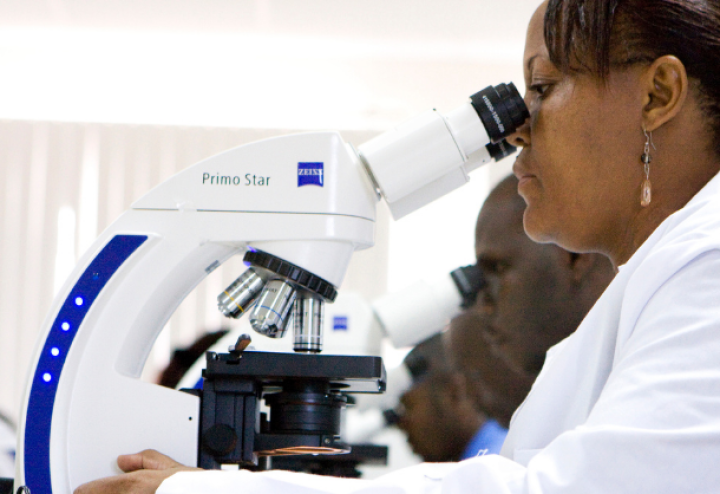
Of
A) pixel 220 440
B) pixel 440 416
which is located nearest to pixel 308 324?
pixel 220 440

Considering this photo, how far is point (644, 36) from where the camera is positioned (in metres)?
0.83

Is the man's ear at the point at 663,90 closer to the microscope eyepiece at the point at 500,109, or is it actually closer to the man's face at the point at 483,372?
the microscope eyepiece at the point at 500,109

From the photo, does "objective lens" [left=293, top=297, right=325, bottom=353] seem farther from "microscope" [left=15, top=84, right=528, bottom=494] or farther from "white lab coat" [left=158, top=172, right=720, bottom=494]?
"white lab coat" [left=158, top=172, right=720, bottom=494]

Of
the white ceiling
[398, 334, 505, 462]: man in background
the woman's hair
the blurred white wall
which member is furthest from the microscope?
the white ceiling

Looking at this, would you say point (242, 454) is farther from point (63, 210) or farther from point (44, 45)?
point (44, 45)

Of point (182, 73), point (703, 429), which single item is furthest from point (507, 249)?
point (703, 429)

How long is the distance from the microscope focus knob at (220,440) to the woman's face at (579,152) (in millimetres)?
519

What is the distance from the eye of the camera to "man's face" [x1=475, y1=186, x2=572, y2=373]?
1.99 m

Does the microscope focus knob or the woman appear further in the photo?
the microscope focus knob

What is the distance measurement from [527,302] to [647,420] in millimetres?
1468

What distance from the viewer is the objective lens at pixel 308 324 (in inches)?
35.0

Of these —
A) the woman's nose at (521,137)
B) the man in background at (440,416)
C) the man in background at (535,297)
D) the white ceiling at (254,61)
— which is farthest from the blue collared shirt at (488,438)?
the woman's nose at (521,137)

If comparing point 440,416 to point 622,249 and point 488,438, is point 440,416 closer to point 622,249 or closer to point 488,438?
point 488,438

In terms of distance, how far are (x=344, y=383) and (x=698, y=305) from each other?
0.50m
